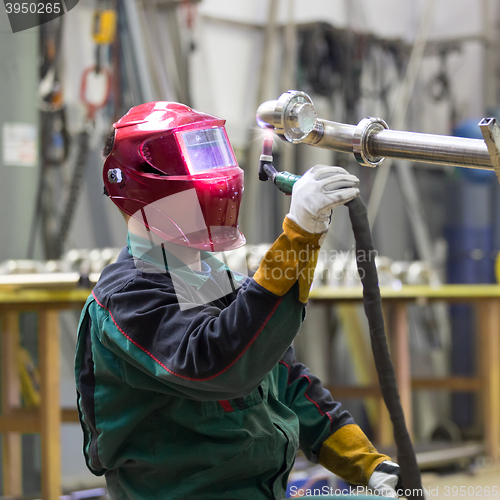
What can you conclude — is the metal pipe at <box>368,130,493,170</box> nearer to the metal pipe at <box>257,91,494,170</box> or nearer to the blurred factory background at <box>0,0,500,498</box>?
the metal pipe at <box>257,91,494,170</box>

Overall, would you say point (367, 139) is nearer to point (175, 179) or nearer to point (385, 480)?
point (175, 179)

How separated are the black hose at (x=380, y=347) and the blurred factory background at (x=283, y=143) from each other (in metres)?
1.18

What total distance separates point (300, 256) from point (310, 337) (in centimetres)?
305

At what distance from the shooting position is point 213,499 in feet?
3.29

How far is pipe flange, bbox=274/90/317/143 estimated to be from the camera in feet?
2.86

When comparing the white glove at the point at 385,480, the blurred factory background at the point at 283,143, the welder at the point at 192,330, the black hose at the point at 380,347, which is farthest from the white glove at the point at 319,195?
the blurred factory background at the point at 283,143

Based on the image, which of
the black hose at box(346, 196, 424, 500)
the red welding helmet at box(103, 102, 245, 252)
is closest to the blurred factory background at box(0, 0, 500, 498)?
the red welding helmet at box(103, 102, 245, 252)

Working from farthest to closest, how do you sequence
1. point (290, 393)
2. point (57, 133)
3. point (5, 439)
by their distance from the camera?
point (57, 133)
point (5, 439)
point (290, 393)

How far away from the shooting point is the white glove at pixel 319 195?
834 millimetres

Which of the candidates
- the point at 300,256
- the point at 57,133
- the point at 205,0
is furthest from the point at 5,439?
the point at 205,0

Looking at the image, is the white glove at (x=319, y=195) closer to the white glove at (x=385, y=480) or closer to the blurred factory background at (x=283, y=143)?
the white glove at (x=385, y=480)

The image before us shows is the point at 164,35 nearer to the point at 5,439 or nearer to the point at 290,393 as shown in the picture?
the point at 5,439

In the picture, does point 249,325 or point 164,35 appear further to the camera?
point 164,35

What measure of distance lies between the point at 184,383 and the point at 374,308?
0.33 meters
